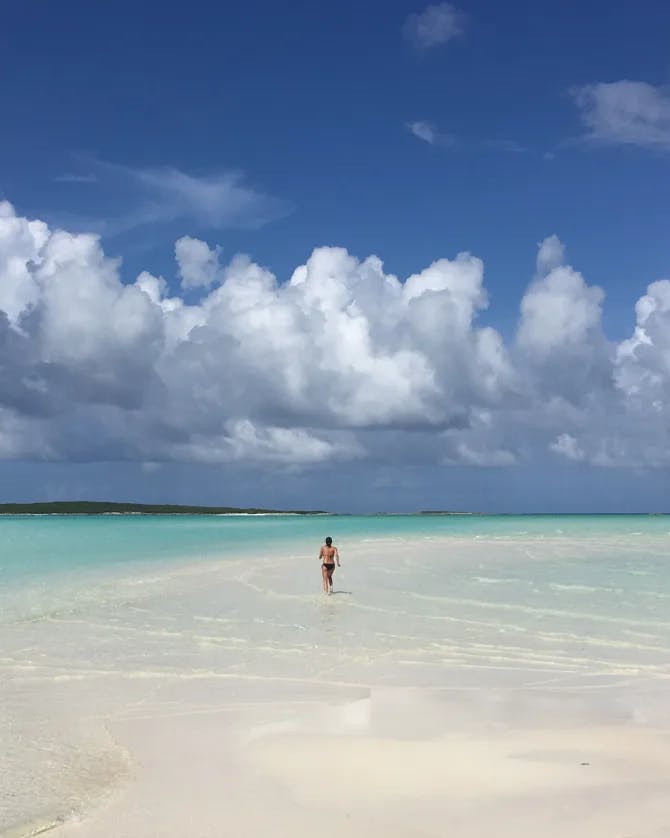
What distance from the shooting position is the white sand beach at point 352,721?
642cm

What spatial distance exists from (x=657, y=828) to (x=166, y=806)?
3995 millimetres

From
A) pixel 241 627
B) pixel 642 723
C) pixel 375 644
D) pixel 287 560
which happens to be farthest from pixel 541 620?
pixel 287 560

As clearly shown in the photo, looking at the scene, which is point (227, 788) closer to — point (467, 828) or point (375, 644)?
point (467, 828)

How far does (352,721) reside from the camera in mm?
9297

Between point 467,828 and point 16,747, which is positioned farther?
point 16,747

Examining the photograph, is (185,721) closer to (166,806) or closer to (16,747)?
(16,747)

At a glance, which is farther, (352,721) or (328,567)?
(328,567)

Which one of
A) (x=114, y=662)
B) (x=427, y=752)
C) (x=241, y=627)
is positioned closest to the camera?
(x=427, y=752)

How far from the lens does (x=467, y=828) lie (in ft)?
20.0

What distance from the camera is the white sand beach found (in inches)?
253

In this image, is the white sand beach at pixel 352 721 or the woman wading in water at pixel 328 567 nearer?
the white sand beach at pixel 352 721

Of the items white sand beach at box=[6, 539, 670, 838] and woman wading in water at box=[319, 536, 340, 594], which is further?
woman wading in water at box=[319, 536, 340, 594]

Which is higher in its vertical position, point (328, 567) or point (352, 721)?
point (328, 567)

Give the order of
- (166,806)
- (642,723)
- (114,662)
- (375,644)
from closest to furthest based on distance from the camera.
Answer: (166,806) → (642,723) → (114,662) → (375,644)
